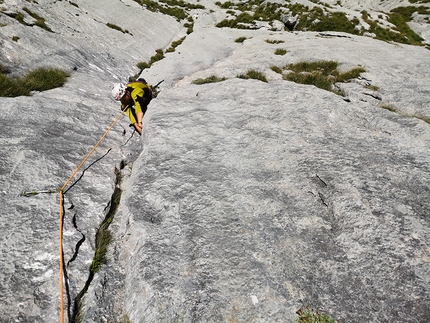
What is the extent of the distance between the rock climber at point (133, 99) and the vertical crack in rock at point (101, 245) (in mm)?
3329

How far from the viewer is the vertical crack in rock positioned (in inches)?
138

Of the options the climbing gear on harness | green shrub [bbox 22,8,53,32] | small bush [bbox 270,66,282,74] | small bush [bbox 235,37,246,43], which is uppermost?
green shrub [bbox 22,8,53,32]

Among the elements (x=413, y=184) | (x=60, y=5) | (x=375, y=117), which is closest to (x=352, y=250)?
(x=413, y=184)

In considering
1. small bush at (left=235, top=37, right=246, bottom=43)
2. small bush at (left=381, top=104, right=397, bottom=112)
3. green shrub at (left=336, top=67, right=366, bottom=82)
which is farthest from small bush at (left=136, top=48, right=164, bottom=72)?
small bush at (left=381, top=104, right=397, bottom=112)

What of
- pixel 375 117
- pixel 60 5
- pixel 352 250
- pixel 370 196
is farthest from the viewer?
pixel 60 5

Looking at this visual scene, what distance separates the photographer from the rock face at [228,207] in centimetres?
330

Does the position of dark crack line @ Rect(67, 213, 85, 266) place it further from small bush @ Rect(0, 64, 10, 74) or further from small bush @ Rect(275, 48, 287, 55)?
small bush @ Rect(275, 48, 287, 55)

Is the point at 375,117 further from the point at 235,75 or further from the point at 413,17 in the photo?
the point at 413,17

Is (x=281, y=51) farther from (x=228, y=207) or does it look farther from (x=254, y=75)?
(x=228, y=207)

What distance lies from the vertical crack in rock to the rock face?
77 millimetres

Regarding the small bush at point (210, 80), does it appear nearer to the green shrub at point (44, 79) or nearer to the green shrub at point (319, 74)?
the green shrub at point (319, 74)

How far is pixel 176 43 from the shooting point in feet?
77.9

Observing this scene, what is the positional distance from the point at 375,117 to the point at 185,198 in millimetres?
6594

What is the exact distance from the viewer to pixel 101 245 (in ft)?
14.4
